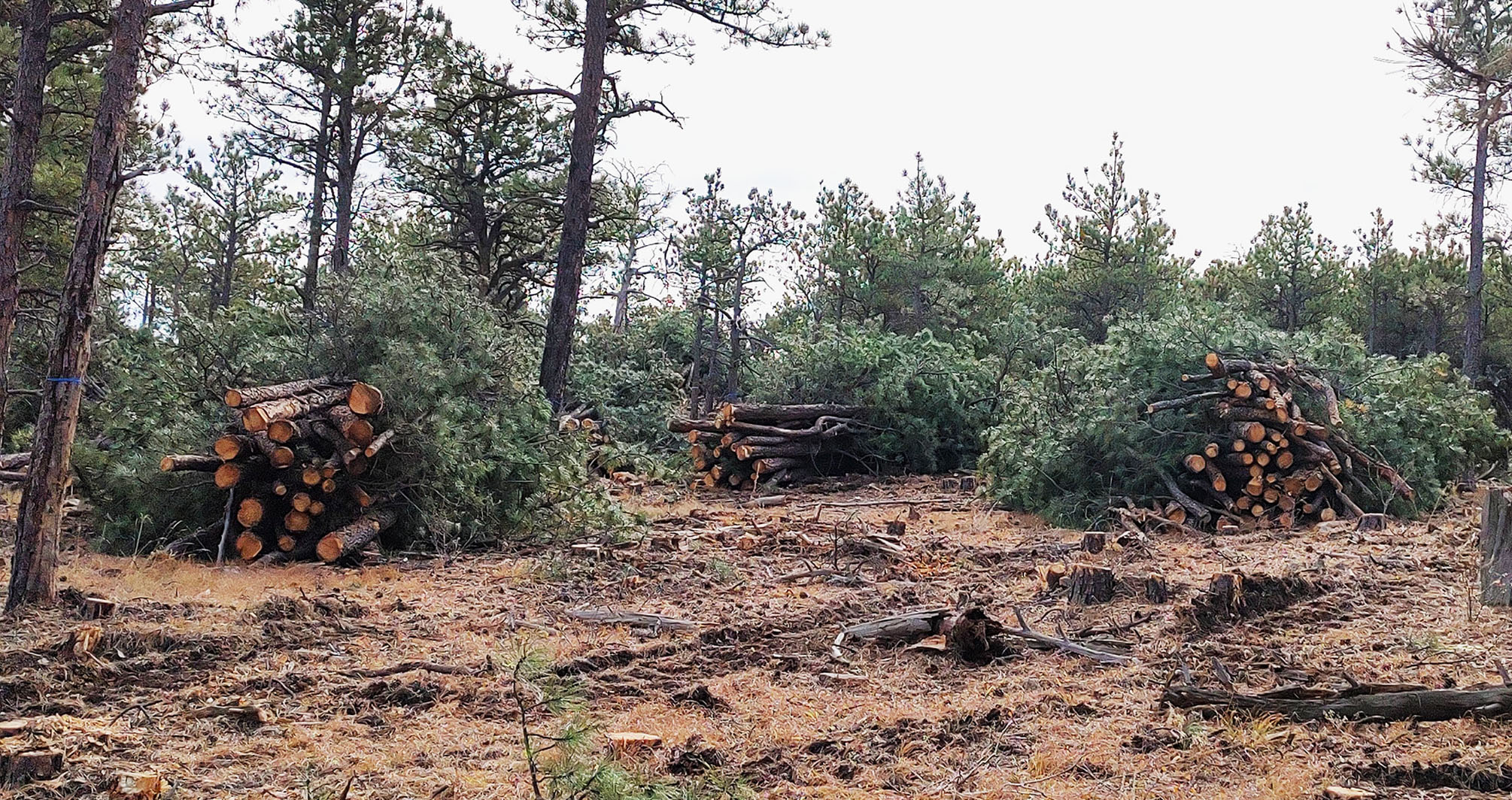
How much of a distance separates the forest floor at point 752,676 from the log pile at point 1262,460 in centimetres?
168

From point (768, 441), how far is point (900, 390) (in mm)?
2151

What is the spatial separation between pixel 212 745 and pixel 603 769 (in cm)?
183

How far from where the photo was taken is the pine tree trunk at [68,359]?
5793 millimetres

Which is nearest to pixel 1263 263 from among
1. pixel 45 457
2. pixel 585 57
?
pixel 585 57

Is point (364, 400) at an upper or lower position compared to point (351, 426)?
upper

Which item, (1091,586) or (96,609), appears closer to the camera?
(96,609)

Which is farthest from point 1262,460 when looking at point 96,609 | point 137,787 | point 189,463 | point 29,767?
point 29,767

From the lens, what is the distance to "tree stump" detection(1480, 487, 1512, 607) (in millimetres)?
5430

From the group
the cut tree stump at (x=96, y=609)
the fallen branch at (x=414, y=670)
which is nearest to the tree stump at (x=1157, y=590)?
the fallen branch at (x=414, y=670)

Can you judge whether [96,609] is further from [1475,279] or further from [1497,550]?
[1475,279]

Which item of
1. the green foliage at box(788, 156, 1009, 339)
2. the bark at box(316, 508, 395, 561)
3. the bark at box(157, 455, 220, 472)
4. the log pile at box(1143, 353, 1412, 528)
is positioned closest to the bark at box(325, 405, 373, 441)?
the bark at box(316, 508, 395, 561)

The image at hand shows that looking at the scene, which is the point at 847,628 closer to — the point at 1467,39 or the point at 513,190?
the point at 1467,39

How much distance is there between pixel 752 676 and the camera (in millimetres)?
4938

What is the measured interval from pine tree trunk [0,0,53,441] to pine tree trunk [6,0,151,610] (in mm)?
2750
